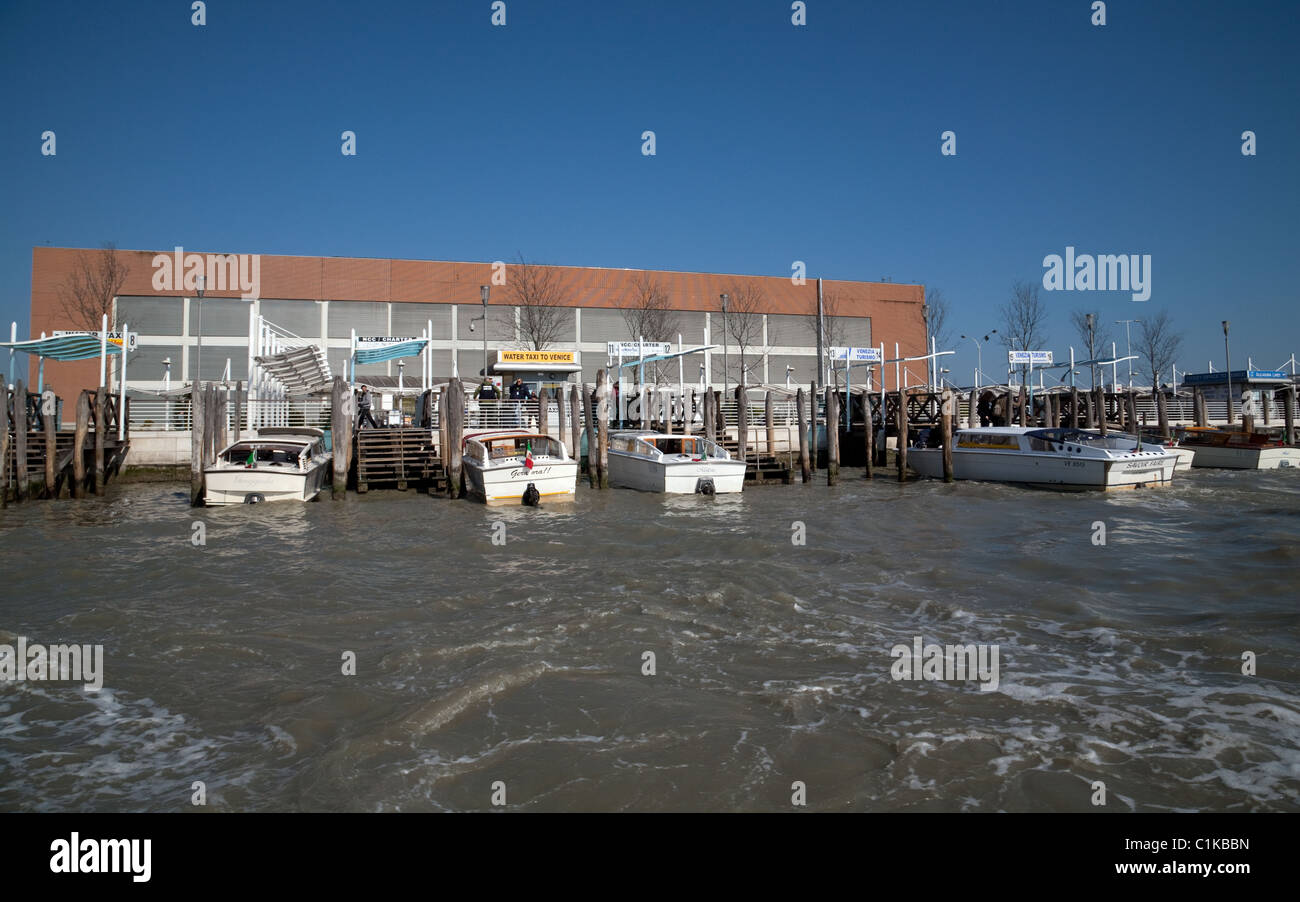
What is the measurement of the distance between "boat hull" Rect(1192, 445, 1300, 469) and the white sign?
340 inches

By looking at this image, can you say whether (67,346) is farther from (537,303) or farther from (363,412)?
(537,303)

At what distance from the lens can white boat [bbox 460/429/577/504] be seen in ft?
65.3

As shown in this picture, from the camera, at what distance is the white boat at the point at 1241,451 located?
94.6ft

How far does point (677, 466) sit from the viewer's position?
866 inches

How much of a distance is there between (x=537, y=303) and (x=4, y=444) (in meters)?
38.0

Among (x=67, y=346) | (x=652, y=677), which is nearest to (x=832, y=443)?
(x=652, y=677)

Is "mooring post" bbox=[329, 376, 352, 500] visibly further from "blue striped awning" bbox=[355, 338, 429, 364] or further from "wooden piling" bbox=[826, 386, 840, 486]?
"wooden piling" bbox=[826, 386, 840, 486]

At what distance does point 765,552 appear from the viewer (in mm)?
13008

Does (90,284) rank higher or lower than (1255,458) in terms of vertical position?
higher

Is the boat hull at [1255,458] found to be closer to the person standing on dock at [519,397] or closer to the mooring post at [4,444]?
the person standing on dock at [519,397]
